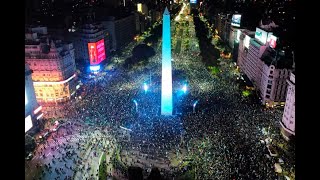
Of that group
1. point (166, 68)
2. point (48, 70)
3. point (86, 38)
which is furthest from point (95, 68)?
point (166, 68)

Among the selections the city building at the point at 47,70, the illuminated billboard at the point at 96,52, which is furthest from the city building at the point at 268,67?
the illuminated billboard at the point at 96,52

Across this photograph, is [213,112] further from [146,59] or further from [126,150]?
[146,59]

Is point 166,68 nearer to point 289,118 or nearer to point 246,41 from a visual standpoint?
point 289,118

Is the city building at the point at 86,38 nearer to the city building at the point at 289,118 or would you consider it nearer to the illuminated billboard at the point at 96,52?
the illuminated billboard at the point at 96,52

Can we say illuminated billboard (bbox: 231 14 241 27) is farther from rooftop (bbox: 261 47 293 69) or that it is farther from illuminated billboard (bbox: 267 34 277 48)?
rooftop (bbox: 261 47 293 69)

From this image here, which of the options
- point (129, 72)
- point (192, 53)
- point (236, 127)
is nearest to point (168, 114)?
point (236, 127)
